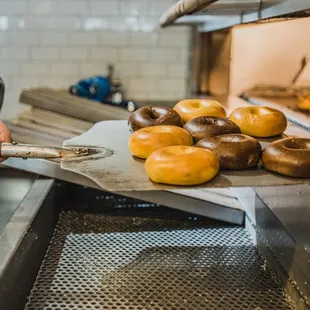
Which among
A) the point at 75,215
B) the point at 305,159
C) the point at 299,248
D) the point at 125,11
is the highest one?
the point at 125,11

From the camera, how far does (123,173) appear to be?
3.08 ft

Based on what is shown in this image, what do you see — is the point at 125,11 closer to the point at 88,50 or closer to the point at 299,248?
the point at 88,50

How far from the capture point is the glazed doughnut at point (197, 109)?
50.4 inches

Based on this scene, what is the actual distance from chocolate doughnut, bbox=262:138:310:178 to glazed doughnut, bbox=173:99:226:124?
1.07ft

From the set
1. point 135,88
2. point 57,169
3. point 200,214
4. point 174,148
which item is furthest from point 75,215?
point 135,88

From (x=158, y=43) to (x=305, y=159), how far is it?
2.39 m

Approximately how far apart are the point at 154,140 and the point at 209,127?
142 millimetres

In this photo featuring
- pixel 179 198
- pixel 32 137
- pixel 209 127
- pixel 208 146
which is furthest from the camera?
pixel 32 137

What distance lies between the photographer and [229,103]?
220 cm

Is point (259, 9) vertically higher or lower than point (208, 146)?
higher

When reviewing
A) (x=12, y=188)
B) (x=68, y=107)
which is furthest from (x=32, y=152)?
(x=68, y=107)

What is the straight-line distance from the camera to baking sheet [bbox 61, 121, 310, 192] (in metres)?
0.88

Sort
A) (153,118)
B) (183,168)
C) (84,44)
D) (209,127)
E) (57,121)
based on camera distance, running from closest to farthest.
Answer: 1. (183,168)
2. (209,127)
3. (153,118)
4. (57,121)
5. (84,44)

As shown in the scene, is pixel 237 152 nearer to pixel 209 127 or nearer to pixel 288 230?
pixel 209 127
